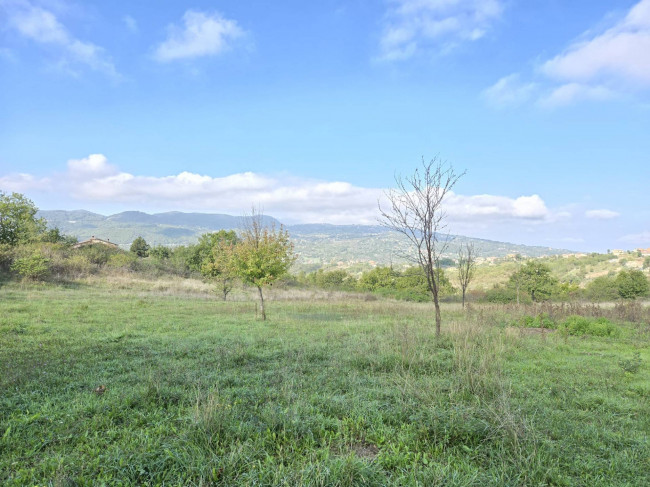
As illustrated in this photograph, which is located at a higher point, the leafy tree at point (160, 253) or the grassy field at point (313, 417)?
the leafy tree at point (160, 253)

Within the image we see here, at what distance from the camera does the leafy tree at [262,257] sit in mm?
16531

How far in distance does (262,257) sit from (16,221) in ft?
121

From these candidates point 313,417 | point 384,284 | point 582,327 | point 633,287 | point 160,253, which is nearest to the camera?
point 313,417

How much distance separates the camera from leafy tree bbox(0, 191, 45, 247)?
120 feet

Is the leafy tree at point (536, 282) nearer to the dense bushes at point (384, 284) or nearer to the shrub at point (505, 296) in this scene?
the shrub at point (505, 296)

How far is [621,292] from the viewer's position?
32.4m

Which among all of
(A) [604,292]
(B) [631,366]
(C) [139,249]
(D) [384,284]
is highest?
(C) [139,249]

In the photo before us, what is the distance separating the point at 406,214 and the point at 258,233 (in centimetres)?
922

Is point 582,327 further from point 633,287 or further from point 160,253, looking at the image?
point 160,253

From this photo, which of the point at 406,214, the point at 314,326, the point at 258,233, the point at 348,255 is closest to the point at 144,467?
the point at 406,214

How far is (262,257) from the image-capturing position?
54.7 feet

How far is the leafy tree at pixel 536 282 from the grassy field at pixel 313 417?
31019 millimetres

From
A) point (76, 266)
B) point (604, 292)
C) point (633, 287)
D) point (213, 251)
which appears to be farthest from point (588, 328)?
point (76, 266)

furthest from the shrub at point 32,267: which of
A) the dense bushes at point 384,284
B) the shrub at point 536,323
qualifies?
the shrub at point 536,323
